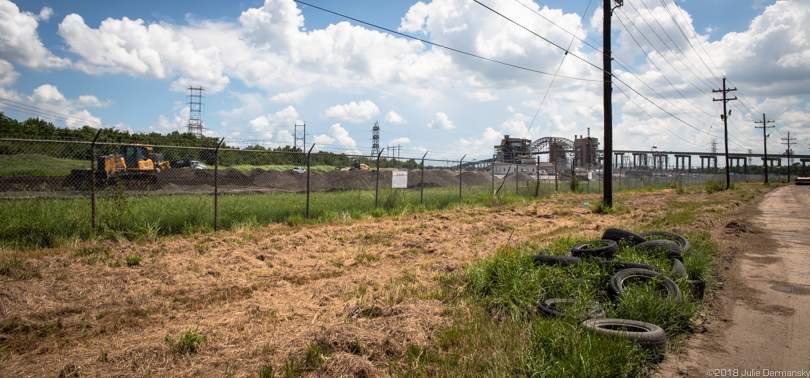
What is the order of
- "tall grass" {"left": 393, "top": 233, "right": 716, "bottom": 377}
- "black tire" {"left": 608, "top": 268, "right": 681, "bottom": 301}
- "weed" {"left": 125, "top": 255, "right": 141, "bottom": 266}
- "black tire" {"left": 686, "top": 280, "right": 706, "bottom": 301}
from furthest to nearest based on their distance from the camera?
"weed" {"left": 125, "top": 255, "right": 141, "bottom": 266} → "black tire" {"left": 686, "top": 280, "right": 706, "bottom": 301} → "black tire" {"left": 608, "top": 268, "right": 681, "bottom": 301} → "tall grass" {"left": 393, "top": 233, "right": 716, "bottom": 377}

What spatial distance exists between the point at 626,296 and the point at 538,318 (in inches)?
45.7

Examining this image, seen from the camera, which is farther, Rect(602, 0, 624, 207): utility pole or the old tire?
Rect(602, 0, 624, 207): utility pole

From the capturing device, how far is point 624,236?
7.52m

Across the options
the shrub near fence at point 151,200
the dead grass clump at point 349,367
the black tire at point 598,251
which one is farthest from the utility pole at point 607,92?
the dead grass clump at point 349,367

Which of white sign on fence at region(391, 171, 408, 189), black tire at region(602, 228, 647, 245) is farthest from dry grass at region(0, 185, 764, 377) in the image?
white sign on fence at region(391, 171, 408, 189)

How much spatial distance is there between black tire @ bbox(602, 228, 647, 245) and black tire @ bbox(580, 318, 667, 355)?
3790 millimetres

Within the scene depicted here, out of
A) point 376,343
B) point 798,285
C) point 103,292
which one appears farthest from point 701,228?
point 103,292

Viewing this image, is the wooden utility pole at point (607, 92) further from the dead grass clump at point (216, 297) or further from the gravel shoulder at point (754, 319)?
the dead grass clump at point (216, 297)

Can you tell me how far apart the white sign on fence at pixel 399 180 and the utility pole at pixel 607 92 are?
847cm

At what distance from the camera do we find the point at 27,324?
453 centimetres

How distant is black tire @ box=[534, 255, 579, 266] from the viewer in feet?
19.3

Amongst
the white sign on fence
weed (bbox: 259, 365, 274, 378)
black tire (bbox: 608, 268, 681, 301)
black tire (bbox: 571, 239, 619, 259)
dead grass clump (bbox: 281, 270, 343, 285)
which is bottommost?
weed (bbox: 259, 365, 274, 378)

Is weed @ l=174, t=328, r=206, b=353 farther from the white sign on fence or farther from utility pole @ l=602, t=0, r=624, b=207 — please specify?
utility pole @ l=602, t=0, r=624, b=207

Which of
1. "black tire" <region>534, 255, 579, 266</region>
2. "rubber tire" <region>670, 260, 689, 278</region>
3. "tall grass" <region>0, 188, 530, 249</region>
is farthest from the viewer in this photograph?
"tall grass" <region>0, 188, 530, 249</region>
